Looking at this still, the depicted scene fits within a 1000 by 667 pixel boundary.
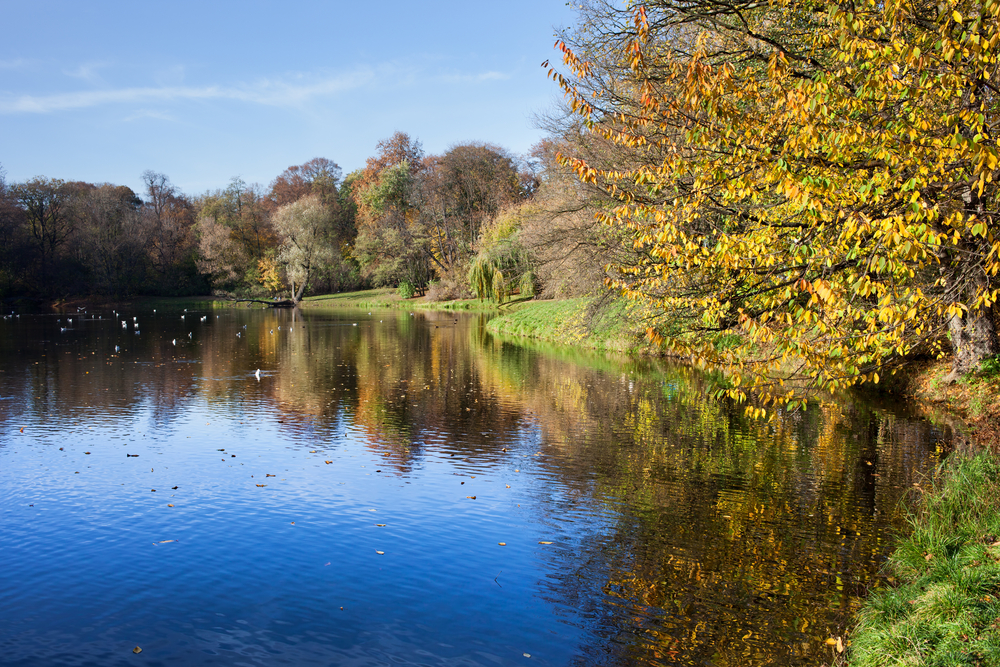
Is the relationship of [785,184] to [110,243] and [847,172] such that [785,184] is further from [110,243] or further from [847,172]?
[110,243]

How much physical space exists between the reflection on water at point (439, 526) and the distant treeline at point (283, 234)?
37215 millimetres

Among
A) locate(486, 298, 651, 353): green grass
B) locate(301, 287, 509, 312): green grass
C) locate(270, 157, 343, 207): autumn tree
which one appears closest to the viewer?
locate(486, 298, 651, 353): green grass

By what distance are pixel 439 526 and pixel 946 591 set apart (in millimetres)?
5452

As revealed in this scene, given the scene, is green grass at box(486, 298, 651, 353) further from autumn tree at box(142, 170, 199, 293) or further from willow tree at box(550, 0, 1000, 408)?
autumn tree at box(142, 170, 199, 293)

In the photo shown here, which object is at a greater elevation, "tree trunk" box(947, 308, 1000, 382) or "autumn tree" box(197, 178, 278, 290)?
"autumn tree" box(197, 178, 278, 290)

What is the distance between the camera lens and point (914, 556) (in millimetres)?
6906

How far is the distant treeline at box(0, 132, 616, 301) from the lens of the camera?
64.9 meters

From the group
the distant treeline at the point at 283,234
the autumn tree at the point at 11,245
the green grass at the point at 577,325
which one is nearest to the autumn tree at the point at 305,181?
the distant treeline at the point at 283,234

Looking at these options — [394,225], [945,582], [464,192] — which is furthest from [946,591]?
[394,225]

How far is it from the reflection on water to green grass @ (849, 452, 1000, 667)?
407mm

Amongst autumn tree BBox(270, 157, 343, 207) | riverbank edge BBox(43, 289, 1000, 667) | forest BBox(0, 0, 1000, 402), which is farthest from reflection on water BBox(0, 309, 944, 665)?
autumn tree BBox(270, 157, 343, 207)

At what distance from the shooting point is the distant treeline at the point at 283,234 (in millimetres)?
64938

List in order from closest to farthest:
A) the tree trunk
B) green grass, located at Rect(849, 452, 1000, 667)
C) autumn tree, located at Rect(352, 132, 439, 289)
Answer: green grass, located at Rect(849, 452, 1000, 667), the tree trunk, autumn tree, located at Rect(352, 132, 439, 289)

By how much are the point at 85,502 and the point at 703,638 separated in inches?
329
